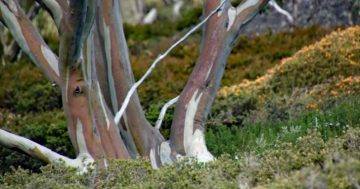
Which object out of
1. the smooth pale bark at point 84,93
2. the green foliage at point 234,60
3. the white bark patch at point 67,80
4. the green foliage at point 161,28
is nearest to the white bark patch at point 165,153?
the smooth pale bark at point 84,93

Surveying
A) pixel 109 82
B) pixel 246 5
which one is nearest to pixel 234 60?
pixel 246 5

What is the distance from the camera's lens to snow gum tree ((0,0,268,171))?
7738 millimetres

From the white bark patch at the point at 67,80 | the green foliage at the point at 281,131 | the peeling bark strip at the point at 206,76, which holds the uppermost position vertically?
the white bark patch at the point at 67,80

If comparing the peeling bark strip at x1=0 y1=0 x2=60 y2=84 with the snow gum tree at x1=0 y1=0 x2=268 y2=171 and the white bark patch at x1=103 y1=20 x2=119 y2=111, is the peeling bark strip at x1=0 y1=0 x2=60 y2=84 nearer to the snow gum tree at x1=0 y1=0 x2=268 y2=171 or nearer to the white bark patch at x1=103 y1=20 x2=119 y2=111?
the snow gum tree at x1=0 y1=0 x2=268 y2=171

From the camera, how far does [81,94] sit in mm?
7738

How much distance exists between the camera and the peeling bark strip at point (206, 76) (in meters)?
8.70

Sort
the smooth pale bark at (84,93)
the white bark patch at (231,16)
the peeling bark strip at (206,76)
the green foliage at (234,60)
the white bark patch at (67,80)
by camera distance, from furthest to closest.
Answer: the green foliage at (234,60), the white bark patch at (231,16), the peeling bark strip at (206,76), the white bark patch at (67,80), the smooth pale bark at (84,93)

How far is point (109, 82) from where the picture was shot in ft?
28.1

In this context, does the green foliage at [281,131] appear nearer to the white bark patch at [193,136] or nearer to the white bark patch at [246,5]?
the white bark patch at [193,136]

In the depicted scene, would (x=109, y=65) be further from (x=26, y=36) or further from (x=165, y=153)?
(x=165, y=153)

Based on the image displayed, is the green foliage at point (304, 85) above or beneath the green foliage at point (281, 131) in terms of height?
beneath

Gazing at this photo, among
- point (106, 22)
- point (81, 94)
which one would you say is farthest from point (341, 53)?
point (81, 94)

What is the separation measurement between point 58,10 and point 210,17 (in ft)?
5.69

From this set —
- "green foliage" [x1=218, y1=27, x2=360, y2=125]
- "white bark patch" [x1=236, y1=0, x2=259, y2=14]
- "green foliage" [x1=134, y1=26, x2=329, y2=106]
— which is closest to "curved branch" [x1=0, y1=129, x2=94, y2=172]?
"white bark patch" [x1=236, y1=0, x2=259, y2=14]
